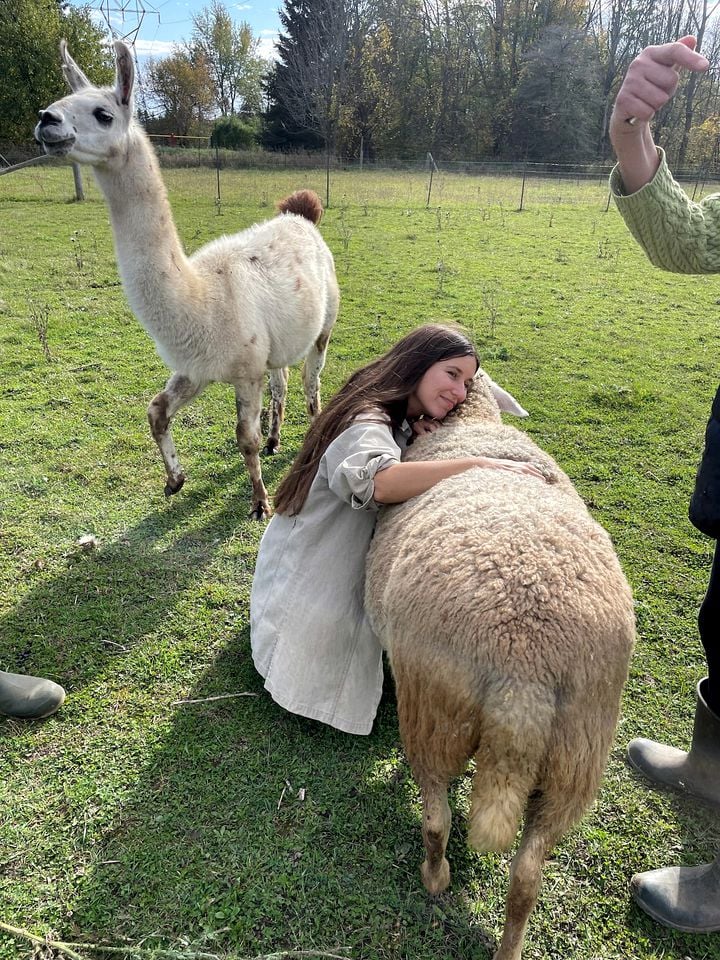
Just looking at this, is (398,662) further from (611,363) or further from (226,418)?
(611,363)

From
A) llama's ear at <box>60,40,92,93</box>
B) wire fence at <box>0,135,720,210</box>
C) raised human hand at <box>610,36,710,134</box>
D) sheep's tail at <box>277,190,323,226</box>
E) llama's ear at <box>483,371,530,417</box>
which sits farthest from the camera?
wire fence at <box>0,135,720,210</box>

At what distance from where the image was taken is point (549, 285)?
9.63m

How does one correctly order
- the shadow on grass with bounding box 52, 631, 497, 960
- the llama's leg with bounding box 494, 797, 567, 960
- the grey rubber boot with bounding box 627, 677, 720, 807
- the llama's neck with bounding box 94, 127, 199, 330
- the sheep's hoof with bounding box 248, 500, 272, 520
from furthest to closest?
1. the sheep's hoof with bounding box 248, 500, 272, 520
2. the llama's neck with bounding box 94, 127, 199, 330
3. the grey rubber boot with bounding box 627, 677, 720, 807
4. the shadow on grass with bounding box 52, 631, 497, 960
5. the llama's leg with bounding box 494, 797, 567, 960

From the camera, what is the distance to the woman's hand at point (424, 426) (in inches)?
94.5

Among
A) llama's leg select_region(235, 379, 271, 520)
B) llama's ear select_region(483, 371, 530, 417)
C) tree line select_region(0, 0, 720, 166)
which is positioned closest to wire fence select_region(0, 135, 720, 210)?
tree line select_region(0, 0, 720, 166)

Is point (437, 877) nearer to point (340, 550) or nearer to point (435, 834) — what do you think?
point (435, 834)

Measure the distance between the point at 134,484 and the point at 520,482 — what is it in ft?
10.1

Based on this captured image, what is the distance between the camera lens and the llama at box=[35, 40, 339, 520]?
3174mm

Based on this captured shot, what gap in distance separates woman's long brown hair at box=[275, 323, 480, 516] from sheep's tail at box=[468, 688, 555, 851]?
1162mm

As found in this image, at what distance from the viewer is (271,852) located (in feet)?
6.61

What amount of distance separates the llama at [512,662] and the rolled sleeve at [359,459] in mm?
289

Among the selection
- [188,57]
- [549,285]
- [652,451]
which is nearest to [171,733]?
[652,451]

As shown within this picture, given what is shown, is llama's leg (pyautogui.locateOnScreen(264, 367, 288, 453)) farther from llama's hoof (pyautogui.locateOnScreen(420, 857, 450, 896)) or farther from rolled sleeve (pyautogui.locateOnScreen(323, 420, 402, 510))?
llama's hoof (pyautogui.locateOnScreen(420, 857, 450, 896))

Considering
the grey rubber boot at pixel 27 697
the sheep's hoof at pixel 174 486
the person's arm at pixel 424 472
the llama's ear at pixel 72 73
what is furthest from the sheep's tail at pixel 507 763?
the llama's ear at pixel 72 73
